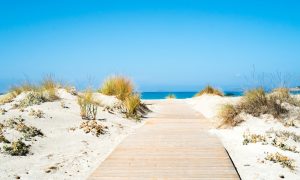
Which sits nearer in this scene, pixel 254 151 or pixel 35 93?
pixel 254 151

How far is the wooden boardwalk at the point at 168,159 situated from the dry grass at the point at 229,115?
1.25 meters

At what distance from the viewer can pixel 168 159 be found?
6188 mm

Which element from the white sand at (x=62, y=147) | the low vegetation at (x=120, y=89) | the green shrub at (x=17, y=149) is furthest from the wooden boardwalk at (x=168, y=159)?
the low vegetation at (x=120, y=89)

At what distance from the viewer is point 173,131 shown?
9.59m

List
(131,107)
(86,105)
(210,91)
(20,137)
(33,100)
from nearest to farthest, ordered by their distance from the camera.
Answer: (20,137), (86,105), (33,100), (131,107), (210,91)

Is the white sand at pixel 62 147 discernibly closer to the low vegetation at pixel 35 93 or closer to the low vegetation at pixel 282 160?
the low vegetation at pixel 35 93

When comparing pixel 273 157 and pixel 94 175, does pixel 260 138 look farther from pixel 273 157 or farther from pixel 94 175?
pixel 94 175

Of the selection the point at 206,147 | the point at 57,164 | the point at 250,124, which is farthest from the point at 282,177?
the point at 250,124

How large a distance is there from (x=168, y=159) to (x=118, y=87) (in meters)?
10.2

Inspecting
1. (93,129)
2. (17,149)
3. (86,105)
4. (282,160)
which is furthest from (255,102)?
(17,149)

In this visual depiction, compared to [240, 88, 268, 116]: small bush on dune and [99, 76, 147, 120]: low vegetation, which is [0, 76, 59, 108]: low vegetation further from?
[240, 88, 268, 116]: small bush on dune

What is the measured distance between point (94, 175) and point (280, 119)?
579 centimetres

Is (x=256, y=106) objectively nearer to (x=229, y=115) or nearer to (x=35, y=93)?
(x=229, y=115)

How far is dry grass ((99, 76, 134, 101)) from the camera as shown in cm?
1588
